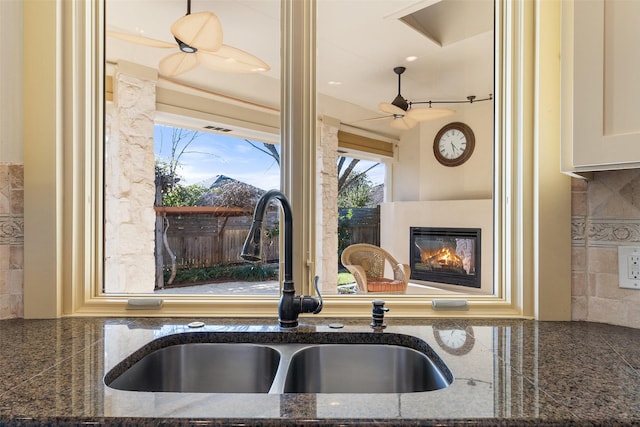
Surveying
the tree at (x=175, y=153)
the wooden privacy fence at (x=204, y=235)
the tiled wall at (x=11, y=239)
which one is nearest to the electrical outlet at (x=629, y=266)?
the wooden privacy fence at (x=204, y=235)

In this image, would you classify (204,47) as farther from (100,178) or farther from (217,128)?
(100,178)

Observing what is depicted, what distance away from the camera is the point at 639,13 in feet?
2.91

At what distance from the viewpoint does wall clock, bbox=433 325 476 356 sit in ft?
3.22

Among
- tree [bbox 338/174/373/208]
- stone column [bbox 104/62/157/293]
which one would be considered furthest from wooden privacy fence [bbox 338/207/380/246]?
stone column [bbox 104/62/157/293]

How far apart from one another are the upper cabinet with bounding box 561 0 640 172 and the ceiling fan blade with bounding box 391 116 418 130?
786 mm

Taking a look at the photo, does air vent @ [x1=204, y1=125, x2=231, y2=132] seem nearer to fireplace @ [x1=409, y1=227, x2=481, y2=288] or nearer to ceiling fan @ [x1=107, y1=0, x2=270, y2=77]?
ceiling fan @ [x1=107, y1=0, x2=270, y2=77]

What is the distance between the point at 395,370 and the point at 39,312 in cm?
115

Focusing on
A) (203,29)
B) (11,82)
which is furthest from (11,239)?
(203,29)

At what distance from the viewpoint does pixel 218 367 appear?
3.72ft

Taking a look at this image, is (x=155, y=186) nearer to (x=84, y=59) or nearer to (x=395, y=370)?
(x=84, y=59)

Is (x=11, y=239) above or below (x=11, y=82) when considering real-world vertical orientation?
below

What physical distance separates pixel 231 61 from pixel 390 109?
0.71 metres

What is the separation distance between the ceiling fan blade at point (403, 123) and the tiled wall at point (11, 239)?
56.7 inches

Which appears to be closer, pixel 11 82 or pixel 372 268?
pixel 11 82
